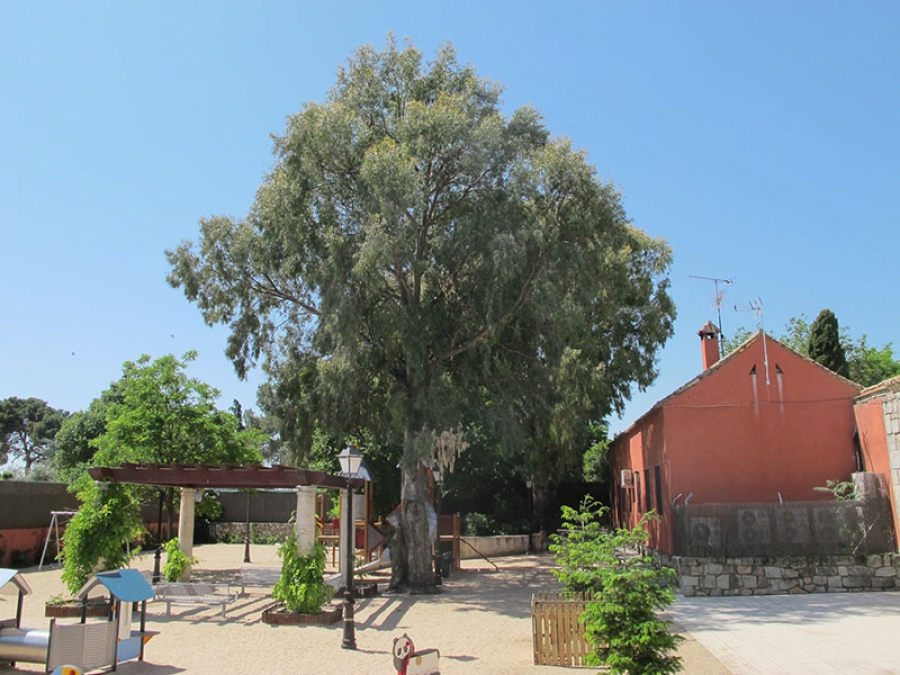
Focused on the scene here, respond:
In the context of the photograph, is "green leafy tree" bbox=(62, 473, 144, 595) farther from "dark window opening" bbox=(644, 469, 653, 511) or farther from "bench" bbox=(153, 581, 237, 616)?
"dark window opening" bbox=(644, 469, 653, 511)

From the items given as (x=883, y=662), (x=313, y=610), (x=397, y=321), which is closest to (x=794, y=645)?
(x=883, y=662)

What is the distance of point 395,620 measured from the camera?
43.5 feet

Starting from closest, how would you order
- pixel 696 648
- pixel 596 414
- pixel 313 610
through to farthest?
pixel 696 648, pixel 313 610, pixel 596 414

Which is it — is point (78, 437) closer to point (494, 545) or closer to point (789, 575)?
point (494, 545)

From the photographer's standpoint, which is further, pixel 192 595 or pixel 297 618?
pixel 192 595

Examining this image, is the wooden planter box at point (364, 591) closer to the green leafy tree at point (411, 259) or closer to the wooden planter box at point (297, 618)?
the green leafy tree at point (411, 259)

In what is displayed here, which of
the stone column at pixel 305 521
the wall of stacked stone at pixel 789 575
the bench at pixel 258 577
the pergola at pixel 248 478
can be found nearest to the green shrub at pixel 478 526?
the wall of stacked stone at pixel 789 575

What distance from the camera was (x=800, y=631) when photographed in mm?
11031

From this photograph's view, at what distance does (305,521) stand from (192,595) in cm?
260

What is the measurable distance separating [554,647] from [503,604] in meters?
6.16

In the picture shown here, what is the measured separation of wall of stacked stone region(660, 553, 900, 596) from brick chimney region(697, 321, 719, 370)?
7983 millimetres

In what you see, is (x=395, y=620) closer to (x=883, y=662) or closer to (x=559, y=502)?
(x=883, y=662)

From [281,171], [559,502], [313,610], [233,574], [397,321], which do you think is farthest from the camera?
[559,502]

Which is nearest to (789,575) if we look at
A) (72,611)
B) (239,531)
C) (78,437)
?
(72,611)
